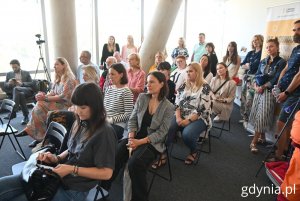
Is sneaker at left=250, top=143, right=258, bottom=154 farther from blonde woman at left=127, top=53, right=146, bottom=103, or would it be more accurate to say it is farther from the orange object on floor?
blonde woman at left=127, top=53, right=146, bottom=103

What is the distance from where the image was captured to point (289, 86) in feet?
9.13

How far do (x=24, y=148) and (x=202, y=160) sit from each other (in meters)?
2.56

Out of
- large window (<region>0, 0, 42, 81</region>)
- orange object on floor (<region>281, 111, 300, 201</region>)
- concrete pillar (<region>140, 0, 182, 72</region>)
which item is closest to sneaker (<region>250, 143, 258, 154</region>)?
orange object on floor (<region>281, 111, 300, 201</region>)

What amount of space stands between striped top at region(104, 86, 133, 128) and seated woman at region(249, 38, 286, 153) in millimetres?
1904

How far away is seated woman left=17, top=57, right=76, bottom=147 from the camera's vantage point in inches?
125

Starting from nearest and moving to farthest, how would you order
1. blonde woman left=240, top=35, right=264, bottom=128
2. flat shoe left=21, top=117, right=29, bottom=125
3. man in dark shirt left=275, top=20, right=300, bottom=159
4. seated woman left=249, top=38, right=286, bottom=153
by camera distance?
man in dark shirt left=275, top=20, right=300, bottom=159
seated woman left=249, top=38, right=286, bottom=153
blonde woman left=240, top=35, right=264, bottom=128
flat shoe left=21, top=117, right=29, bottom=125

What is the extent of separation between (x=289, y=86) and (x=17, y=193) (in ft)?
9.62

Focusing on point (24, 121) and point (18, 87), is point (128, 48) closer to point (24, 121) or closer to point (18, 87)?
point (18, 87)

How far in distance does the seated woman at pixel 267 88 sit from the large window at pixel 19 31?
5.62 metres

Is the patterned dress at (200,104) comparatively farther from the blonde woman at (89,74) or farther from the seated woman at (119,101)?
the blonde woman at (89,74)

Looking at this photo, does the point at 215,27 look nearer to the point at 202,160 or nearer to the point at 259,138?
the point at 259,138

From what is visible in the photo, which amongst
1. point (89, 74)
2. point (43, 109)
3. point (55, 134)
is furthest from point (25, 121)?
point (55, 134)

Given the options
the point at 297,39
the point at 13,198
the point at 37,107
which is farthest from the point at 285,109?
the point at 37,107

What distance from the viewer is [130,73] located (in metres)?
3.79
